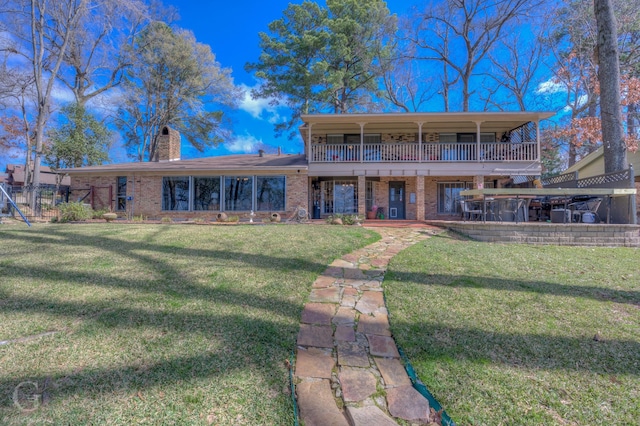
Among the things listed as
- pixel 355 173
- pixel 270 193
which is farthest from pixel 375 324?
pixel 270 193

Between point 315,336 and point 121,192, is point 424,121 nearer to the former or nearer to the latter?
point 315,336

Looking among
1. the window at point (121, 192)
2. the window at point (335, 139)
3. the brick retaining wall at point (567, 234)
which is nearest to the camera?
the brick retaining wall at point (567, 234)

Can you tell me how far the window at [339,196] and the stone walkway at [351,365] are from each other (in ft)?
34.2

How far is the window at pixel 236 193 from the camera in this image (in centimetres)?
1365

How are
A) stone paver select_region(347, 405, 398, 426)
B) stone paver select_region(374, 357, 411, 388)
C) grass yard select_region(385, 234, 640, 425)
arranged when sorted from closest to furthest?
stone paver select_region(347, 405, 398, 426), grass yard select_region(385, 234, 640, 425), stone paver select_region(374, 357, 411, 388)

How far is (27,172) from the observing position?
68.8 feet

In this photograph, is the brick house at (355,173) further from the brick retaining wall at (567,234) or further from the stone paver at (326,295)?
the stone paver at (326,295)

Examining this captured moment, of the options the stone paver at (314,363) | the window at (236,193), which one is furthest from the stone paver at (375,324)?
the window at (236,193)

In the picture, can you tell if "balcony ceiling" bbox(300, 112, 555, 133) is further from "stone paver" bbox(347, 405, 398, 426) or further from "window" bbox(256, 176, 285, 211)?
"stone paver" bbox(347, 405, 398, 426)

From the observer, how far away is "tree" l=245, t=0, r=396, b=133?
1891 cm

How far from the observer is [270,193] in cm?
1350

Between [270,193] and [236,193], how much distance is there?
161 centimetres

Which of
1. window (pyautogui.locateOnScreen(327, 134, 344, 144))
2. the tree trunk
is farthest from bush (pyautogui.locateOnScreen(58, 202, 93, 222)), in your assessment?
the tree trunk

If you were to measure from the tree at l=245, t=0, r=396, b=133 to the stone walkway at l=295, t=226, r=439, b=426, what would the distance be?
→ 17.4 m
